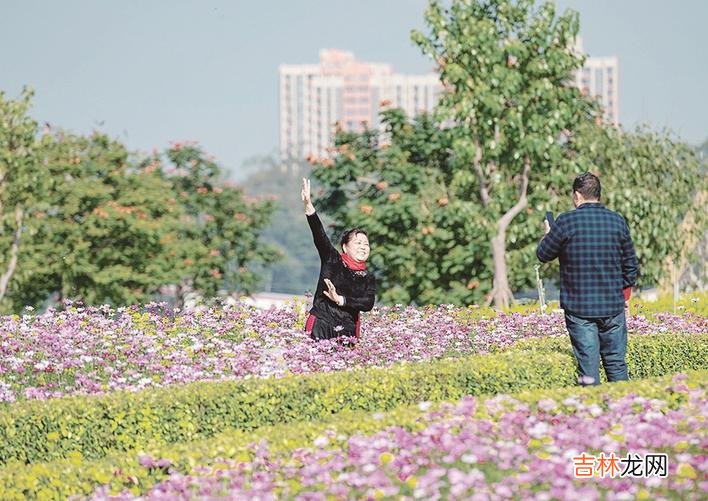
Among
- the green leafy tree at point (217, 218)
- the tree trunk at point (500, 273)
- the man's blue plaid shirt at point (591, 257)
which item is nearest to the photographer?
the man's blue plaid shirt at point (591, 257)

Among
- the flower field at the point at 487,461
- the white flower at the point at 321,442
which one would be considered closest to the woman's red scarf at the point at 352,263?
the flower field at the point at 487,461

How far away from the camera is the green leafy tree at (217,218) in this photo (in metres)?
31.1

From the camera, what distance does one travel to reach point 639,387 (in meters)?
7.33

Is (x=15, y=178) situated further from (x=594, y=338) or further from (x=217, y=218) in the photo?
(x=594, y=338)

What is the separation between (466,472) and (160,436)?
2.83m

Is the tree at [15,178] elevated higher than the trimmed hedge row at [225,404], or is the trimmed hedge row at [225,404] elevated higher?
the tree at [15,178]

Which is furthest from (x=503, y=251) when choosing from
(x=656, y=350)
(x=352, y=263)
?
(x=352, y=263)

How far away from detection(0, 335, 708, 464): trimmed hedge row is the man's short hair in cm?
148

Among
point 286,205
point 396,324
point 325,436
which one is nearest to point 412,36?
point 396,324

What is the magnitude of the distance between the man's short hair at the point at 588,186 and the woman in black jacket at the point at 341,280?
192 cm

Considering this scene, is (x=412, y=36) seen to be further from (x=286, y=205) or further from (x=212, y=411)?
(x=286, y=205)

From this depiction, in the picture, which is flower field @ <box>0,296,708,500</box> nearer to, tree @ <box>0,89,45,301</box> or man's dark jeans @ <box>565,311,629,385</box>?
man's dark jeans @ <box>565,311,629,385</box>

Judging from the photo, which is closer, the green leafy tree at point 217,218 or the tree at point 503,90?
the tree at point 503,90

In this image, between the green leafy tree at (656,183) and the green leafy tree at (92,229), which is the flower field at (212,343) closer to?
the green leafy tree at (656,183)
